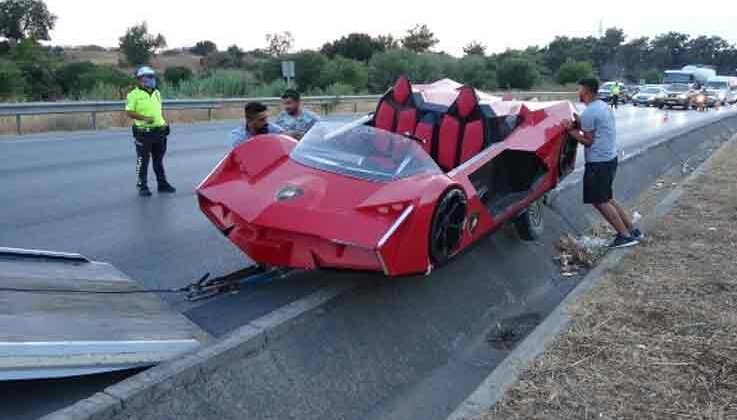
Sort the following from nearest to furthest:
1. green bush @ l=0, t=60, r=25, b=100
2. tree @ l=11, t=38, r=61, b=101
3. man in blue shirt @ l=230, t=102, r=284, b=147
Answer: man in blue shirt @ l=230, t=102, r=284, b=147
green bush @ l=0, t=60, r=25, b=100
tree @ l=11, t=38, r=61, b=101

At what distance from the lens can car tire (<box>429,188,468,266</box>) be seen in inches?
206

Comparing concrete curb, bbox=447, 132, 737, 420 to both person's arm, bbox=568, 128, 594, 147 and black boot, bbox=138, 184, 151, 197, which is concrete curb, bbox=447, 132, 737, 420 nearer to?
person's arm, bbox=568, 128, 594, 147

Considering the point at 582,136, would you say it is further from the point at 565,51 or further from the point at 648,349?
the point at 565,51

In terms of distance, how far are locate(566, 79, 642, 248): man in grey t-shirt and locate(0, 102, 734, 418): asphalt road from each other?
367cm

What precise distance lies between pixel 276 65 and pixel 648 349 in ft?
138

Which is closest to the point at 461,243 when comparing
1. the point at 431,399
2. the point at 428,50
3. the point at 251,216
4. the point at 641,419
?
the point at 431,399

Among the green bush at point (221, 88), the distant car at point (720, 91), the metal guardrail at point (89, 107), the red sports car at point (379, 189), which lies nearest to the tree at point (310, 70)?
the green bush at point (221, 88)

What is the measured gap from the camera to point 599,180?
8.25 meters

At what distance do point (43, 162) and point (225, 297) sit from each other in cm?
833

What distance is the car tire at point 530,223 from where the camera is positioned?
26.5 ft

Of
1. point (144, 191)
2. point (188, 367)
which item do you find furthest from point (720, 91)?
point (188, 367)

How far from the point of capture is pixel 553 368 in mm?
4523

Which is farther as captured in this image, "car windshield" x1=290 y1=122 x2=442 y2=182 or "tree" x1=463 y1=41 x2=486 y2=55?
"tree" x1=463 y1=41 x2=486 y2=55

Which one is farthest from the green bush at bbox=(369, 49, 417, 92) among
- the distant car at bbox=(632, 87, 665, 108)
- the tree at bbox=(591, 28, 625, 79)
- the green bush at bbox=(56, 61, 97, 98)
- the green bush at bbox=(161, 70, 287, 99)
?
the tree at bbox=(591, 28, 625, 79)
